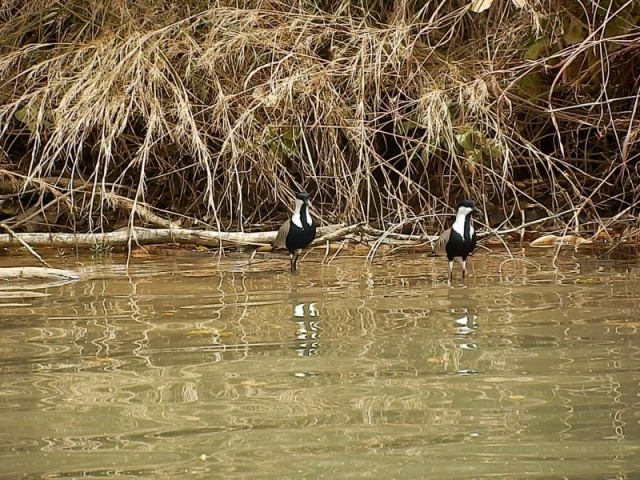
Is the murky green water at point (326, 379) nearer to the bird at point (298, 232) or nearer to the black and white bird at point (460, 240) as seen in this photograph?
the black and white bird at point (460, 240)

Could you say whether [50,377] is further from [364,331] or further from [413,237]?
[413,237]

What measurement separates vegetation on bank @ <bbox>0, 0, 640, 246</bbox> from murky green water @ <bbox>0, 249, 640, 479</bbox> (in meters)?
1.52

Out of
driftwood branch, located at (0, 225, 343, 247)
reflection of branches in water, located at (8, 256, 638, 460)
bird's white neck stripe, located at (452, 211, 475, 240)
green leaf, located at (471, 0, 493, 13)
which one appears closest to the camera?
reflection of branches in water, located at (8, 256, 638, 460)

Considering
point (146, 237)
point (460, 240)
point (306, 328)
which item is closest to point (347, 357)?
point (306, 328)

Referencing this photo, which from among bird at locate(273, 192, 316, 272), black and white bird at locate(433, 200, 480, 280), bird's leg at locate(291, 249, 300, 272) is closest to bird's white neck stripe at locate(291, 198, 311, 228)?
bird at locate(273, 192, 316, 272)

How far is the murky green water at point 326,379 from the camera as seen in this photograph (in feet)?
10.4

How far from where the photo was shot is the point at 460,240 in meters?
7.39

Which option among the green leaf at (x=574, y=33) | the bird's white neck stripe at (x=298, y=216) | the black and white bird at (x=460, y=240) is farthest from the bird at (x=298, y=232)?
the green leaf at (x=574, y=33)

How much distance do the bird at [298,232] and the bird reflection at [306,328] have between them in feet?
6.01

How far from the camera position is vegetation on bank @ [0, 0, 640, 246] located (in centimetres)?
809

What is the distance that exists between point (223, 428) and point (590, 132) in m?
6.69

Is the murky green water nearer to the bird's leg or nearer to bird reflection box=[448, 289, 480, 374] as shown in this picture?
bird reflection box=[448, 289, 480, 374]

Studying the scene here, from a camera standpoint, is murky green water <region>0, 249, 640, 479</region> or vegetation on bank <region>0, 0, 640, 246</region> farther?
vegetation on bank <region>0, 0, 640, 246</region>

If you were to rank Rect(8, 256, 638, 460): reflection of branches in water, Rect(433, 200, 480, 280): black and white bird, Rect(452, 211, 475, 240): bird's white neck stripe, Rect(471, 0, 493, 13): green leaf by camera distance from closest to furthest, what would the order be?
Rect(8, 256, 638, 460): reflection of branches in water
Rect(471, 0, 493, 13): green leaf
Rect(433, 200, 480, 280): black and white bird
Rect(452, 211, 475, 240): bird's white neck stripe
